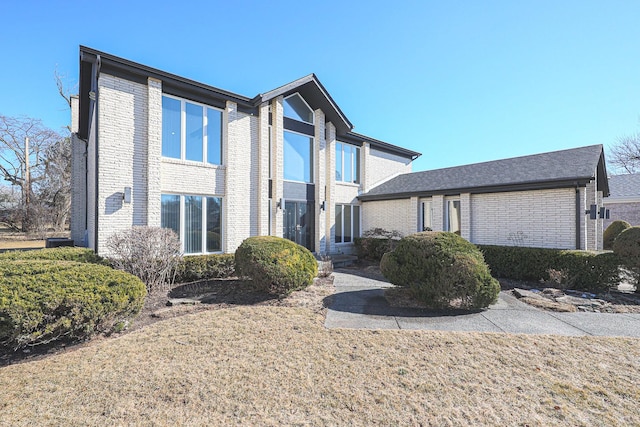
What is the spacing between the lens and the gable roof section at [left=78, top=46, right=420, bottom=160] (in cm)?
862

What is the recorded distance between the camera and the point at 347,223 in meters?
15.6

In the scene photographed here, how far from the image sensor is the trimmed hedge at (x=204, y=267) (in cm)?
906

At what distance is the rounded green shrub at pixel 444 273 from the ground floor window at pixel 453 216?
6.17 metres

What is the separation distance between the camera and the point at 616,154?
97.8ft

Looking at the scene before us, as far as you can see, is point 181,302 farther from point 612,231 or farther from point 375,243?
point 612,231

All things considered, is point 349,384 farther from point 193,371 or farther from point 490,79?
point 490,79

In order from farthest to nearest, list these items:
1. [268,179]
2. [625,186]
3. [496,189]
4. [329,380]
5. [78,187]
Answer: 1. [625,186]
2. [78,187]
3. [268,179]
4. [496,189]
5. [329,380]

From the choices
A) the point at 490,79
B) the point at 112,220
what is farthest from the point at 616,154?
the point at 112,220

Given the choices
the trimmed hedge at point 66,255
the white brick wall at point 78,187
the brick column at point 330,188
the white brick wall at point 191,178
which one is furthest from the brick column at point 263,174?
the white brick wall at point 78,187

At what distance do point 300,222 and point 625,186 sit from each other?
81.7ft

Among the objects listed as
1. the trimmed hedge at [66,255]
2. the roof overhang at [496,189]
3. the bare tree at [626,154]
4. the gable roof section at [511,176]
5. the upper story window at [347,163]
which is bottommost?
the trimmed hedge at [66,255]

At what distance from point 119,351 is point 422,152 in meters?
19.1

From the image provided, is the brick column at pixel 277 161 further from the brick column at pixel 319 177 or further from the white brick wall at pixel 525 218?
the white brick wall at pixel 525 218

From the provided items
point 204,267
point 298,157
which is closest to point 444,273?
point 204,267
